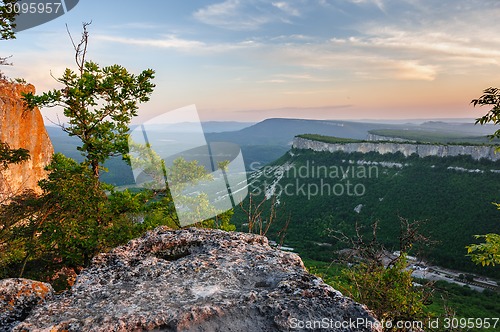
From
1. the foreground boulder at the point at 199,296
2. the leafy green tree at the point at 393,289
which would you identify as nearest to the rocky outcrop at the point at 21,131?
the foreground boulder at the point at 199,296

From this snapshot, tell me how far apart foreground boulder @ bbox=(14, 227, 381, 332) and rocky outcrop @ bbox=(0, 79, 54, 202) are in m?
21.5

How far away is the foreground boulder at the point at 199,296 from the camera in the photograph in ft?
10.7

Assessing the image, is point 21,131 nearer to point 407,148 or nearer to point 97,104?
point 97,104

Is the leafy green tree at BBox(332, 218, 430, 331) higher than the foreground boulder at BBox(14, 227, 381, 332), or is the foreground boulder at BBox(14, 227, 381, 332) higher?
the foreground boulder at BBox(14, 227, 381, 332)

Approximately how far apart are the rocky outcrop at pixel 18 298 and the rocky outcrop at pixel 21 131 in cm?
2074

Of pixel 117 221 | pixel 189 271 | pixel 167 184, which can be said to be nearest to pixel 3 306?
pixel 189 271

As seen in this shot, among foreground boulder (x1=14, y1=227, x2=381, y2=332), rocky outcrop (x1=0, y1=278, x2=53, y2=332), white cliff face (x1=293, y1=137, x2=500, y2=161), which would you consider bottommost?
white cliff face (x1=293, y1=137, x2=500, y2=161)

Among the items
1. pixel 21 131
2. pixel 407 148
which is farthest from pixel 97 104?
pixel 407 148

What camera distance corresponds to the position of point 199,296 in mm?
3732

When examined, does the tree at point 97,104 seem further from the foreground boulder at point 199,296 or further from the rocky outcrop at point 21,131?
the rocky outcrop at point 21,131

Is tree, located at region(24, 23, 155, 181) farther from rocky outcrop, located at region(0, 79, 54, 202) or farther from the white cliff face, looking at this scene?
the white cliff face

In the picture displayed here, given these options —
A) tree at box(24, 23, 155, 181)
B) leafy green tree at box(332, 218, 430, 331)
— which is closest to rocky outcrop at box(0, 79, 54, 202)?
tree at box(24, 23, 155, 181)

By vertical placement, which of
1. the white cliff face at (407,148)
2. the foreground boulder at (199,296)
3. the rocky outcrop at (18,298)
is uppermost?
the foreground boulder at (199,296)

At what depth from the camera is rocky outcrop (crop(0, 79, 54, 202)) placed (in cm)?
2202
